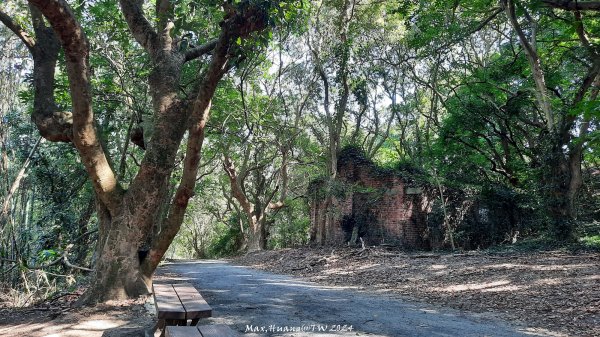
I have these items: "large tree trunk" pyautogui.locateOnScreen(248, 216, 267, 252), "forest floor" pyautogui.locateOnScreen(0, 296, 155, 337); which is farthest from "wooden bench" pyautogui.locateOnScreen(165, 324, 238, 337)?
"large tree trunk" pyautogui.locateOnScreen(248, 216, 267, 252)

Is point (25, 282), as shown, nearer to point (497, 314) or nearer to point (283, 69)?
point (497, 314)

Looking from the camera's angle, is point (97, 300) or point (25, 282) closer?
point (97, 300)

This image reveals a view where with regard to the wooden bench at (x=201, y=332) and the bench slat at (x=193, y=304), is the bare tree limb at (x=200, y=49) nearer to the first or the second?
the bench slat at (x=193, y=304)

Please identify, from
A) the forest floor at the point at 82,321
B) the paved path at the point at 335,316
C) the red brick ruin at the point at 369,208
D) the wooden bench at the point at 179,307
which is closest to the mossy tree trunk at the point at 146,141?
the forest floor at the point at 82,321

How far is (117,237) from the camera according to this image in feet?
23.2

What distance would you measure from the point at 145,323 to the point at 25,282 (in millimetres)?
4293

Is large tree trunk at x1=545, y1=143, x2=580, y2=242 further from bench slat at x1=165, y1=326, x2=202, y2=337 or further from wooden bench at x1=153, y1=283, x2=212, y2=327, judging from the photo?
bench slat at x1=165, y1=326, x2=202, y2=337

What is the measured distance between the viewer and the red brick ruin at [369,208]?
17.0 metres

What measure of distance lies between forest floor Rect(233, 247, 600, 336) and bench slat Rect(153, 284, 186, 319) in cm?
433

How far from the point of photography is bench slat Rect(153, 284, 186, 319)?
4293 mm

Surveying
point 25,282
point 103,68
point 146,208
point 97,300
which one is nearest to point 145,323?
point 97,300

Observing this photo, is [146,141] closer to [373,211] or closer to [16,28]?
[16,28]

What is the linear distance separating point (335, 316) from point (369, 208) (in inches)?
490

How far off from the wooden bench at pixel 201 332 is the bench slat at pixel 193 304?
1.94 ft
